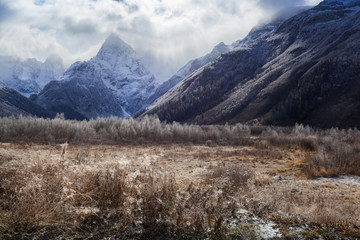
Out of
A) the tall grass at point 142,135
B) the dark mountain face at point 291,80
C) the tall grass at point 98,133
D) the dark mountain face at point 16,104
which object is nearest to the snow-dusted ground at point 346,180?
the tall grass at point 142,135

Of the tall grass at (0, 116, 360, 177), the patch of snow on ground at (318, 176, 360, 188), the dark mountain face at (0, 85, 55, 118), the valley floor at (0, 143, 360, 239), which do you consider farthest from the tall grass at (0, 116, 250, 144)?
the dark mountain face at (0, 85, 55, 118)

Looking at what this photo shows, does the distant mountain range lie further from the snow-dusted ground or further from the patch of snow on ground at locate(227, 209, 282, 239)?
the patch of snow on ground at locate(227, 209, 282, 239)

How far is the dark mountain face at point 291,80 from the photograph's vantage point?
3081 inches

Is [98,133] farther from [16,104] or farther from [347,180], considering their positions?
[16,104]

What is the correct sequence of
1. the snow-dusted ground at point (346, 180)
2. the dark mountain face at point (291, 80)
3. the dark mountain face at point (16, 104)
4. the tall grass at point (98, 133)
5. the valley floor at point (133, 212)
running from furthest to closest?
the dark mountain face at point (16, 104) < the dark mountain face at point (291, 80) < the tall grass at point (98, 133) < the snow-dusted ground at point (346, 180) < the valley floor at point (133, 212)

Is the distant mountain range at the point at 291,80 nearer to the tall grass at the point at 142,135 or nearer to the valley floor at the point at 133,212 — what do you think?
the tall grass at the point at 142,135

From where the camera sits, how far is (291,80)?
9612 centimetres

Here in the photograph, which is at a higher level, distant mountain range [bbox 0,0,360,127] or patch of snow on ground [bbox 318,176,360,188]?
distant mountain range [bbox 0,0,360,127]

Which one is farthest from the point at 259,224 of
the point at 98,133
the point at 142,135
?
the point at 98,133

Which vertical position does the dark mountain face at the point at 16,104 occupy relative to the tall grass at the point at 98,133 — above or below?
above

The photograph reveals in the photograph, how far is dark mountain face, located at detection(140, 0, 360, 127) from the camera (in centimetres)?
7825

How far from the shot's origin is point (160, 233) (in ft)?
11.1

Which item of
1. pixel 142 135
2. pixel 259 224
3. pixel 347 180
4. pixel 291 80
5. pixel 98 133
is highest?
pixel 291 80

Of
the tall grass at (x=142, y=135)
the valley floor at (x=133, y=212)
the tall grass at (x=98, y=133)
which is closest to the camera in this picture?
the valley floor at (x=133, y=212)
